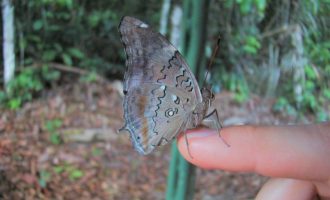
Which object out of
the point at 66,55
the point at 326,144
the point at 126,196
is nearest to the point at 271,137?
the point at 326,144

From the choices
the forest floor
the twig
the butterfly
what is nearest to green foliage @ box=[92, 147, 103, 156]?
the forest floor

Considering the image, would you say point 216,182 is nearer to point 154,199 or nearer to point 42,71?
point 154,199

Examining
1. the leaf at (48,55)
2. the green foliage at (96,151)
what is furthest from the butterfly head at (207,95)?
the leaf at (48,55)

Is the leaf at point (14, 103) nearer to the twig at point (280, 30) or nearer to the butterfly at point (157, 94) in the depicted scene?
the twig at point (280, 30)

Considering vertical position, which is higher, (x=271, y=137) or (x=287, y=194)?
(x=271, y=137)

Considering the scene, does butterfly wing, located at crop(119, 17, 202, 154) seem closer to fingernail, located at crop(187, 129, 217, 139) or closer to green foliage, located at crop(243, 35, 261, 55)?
fingernail, located at crop(187, 129, 217, 139)
